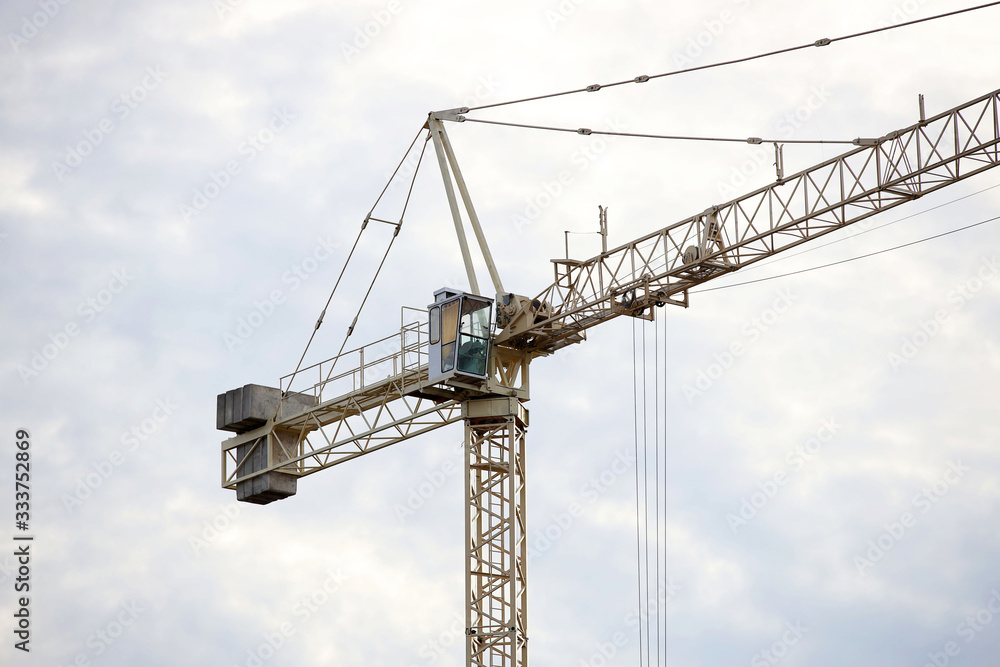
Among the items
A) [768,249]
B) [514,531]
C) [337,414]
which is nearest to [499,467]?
[514,531]

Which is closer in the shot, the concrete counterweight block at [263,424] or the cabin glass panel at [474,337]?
the cabin glass panel at [474,337]

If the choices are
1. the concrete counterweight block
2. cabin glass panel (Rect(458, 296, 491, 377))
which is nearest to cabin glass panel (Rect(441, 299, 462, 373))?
Answer: cabin glass panel (Rect(458, 296, 491, 377))

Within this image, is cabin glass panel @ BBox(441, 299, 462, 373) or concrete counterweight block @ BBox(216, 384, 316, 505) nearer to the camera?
cabin glass panel @ BBox(441, 299, 462, 373)

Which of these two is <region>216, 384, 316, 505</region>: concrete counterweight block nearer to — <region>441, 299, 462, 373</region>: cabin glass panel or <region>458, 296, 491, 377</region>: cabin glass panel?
<region>441, 299, 462, 373</region>: cabin glass panel

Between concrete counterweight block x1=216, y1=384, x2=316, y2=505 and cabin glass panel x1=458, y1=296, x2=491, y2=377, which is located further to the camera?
concrete counterweight block x1=216, y1=384, x2=316, y2=505

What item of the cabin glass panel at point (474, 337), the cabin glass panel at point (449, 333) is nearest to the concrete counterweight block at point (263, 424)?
the cabin glass panel at point (449, 333)

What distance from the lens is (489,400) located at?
54344 millimetres

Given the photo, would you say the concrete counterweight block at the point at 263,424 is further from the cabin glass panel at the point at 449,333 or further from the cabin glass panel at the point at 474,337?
the cabin glass panel at the point at 474,337

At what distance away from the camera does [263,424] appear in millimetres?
58969

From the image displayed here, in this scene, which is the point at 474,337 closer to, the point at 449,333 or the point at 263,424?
the point at 449,333

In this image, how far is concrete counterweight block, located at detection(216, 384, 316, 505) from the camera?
58.7 meters

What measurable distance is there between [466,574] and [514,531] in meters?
1.87

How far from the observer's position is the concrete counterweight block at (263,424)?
58656 mm

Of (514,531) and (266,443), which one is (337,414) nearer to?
(266,443)
